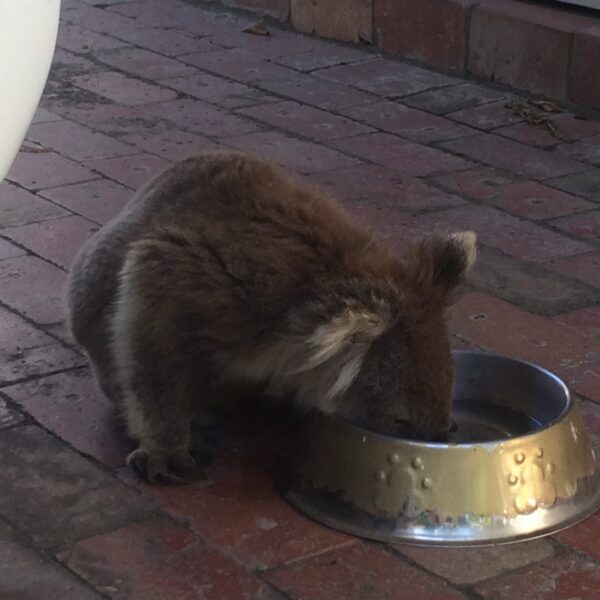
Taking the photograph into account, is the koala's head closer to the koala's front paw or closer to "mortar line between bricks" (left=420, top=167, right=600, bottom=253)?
the koala's front paw

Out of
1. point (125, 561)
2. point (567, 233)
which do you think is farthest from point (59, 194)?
point (125, 561)

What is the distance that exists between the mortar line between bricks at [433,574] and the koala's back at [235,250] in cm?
60

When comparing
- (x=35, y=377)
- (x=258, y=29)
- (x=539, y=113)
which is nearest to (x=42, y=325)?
(x=35, y=377)

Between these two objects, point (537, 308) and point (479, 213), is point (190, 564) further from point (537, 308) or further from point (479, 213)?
point (479, 213)

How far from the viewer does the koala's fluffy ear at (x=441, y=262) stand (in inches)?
134

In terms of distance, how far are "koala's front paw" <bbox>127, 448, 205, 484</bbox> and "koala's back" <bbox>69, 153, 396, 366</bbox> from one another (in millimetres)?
360

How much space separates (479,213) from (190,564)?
265cm

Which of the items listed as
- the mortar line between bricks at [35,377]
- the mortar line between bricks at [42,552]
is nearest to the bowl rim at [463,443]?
the mortar line between bricks at [42,552]

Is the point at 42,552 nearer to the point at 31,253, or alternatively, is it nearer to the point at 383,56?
the point at 31,253

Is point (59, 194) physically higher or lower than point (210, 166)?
lower

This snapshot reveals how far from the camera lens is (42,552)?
10.5 feet

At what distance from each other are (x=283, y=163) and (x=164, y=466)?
2.61 meters

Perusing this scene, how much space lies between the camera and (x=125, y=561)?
10.4 ft

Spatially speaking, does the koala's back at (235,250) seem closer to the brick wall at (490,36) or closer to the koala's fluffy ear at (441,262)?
the koala's fluffy ear at (441,262)
